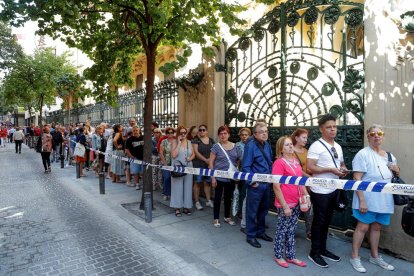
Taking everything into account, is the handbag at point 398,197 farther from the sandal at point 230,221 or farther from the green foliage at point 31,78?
the green foliage at point 31,78

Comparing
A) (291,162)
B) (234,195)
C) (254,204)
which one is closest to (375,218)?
(291,162)

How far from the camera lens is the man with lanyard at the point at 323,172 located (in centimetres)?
395

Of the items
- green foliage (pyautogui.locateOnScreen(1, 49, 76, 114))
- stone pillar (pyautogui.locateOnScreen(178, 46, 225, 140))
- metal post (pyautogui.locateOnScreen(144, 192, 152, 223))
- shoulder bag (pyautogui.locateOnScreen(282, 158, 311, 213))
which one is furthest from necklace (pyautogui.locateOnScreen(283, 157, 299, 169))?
green foliage (pyautogui.locateOnScreen(1, 49, 76, 114))

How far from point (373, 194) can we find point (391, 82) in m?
1.84

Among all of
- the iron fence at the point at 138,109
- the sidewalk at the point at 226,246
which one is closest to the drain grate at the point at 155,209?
the sidewalk at the point at 226,246

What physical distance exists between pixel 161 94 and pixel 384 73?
7.08 metres

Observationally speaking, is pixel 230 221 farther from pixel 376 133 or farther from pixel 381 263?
pixel 376 133

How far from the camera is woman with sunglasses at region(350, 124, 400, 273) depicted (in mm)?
3756

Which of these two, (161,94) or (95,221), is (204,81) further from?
(95,221)

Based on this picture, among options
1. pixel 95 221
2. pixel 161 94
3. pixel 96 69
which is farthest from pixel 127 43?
pixel 95 221

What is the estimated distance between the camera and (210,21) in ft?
20.2

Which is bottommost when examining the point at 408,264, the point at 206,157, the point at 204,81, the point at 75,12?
the point at 408,264

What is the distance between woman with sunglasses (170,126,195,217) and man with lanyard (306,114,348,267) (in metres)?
2.90

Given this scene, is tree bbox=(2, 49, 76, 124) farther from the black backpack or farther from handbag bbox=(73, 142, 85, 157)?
the black backpack
